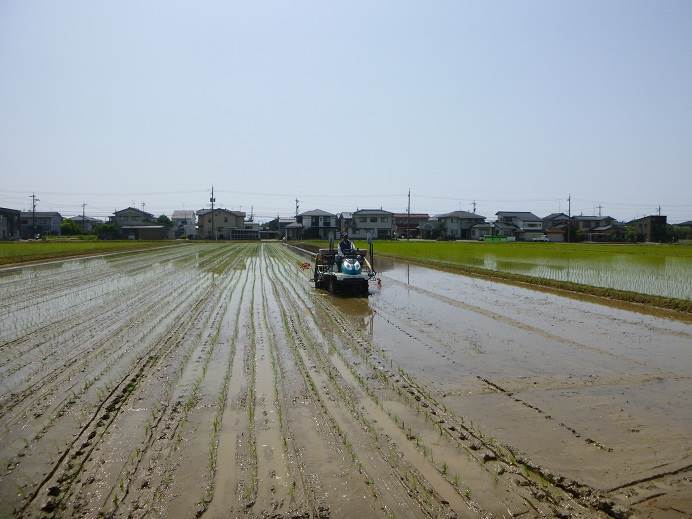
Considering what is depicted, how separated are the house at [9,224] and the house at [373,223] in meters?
44.1

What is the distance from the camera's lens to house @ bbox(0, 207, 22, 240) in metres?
61.3

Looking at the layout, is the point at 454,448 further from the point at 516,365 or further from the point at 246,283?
the point at 246,283

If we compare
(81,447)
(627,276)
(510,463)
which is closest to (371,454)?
(510,463)

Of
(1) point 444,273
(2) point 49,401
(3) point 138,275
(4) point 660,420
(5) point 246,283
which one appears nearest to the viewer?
(4) point 660,420

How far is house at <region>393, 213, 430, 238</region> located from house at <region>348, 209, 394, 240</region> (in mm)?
6095

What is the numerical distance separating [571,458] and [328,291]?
451 inches

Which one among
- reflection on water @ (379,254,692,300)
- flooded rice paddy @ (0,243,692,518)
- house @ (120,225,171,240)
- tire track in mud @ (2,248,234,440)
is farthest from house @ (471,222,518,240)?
tire track in mud @ (2,248,234,440)

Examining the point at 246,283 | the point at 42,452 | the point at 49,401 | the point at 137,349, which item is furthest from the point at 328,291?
Result: the point at 42,452

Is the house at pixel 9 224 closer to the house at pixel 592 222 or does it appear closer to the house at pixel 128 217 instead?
the house at pixel 128 217

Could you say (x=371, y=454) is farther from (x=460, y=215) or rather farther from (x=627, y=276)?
(x=460, y=215)

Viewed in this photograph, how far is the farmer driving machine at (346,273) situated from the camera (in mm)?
13875

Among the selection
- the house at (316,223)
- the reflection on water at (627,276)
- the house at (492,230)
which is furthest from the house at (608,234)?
the reflection on water at (627,276)

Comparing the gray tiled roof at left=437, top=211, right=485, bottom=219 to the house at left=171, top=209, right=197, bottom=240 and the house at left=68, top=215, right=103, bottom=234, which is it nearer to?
the house at left=171, top=209, right=197, bottom=240

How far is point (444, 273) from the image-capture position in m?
22.0
